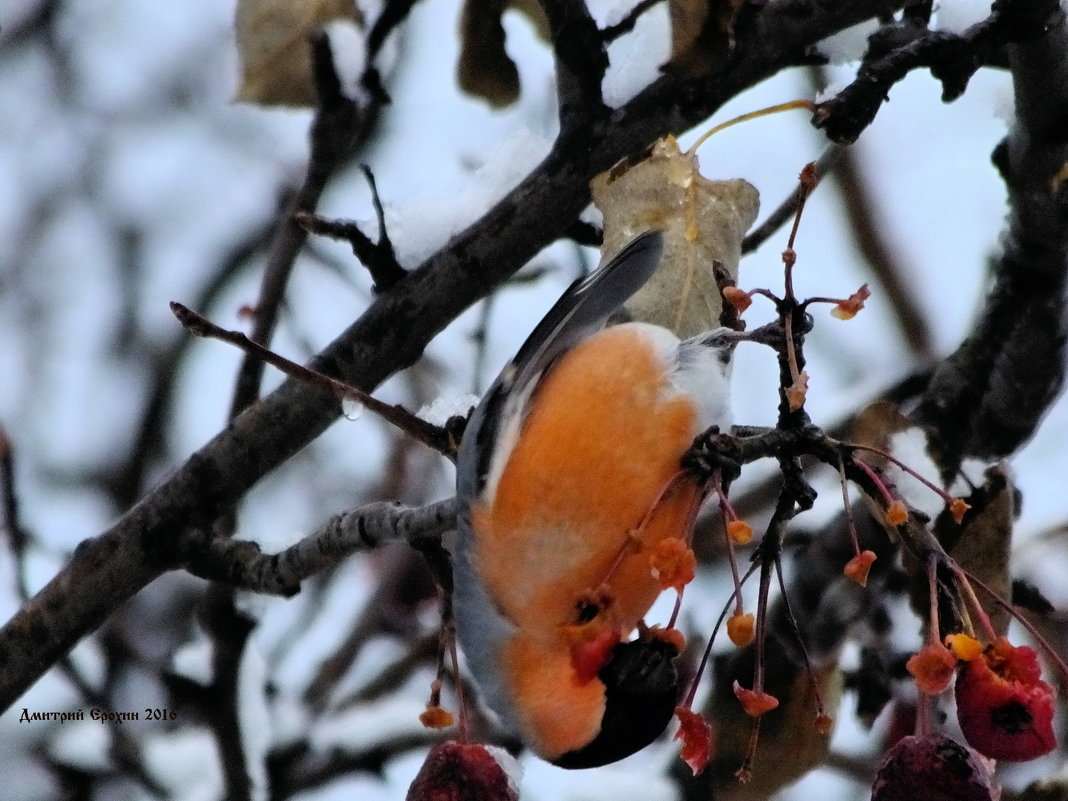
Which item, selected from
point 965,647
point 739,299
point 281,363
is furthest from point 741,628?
point 281,363

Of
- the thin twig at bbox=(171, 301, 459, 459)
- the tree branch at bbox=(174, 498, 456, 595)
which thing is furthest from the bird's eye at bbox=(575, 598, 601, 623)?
the thin twig at bbox=(171, 301, 459, 459)

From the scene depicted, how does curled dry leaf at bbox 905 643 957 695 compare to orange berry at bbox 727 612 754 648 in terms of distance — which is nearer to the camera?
curled dry leaf at bbox 905 643 957 695

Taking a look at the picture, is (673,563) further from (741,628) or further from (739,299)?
(739,299)

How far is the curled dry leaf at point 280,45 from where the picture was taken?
187cm

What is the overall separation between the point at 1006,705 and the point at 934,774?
0.10 metres

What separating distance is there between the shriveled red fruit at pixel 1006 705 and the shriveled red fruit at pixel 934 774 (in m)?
0.03

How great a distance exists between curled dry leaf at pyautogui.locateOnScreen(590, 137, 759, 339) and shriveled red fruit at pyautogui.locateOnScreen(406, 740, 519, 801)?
79 cm

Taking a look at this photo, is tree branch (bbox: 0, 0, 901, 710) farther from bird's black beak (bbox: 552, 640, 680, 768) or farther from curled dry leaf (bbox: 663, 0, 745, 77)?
bird's black beak (bbox: 552, 640, 680, 768)

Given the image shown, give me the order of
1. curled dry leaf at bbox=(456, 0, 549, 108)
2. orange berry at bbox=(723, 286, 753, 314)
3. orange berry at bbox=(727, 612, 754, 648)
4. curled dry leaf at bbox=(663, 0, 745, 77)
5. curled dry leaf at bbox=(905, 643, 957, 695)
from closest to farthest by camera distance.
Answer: curled dry leaf at bbox=(905, 643, 957, 695) → orange berry at bbox=(727, 612, 754, 648) → orange berry at bbox=(723, 286, 753, 314) → curled dry leaf at bbox=(663, 0, 745, 77) → curled dry leaf at bbox=(456, 0, 549, 108)

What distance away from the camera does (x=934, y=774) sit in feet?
3.72

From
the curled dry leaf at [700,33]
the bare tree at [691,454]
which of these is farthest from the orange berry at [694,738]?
the curled dry leaf at [700,33]

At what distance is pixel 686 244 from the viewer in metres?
1.81

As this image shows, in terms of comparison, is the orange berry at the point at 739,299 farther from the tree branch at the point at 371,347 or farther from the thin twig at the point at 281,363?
the tree branch at the point at 371,347

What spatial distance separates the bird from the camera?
1644 millimetres
